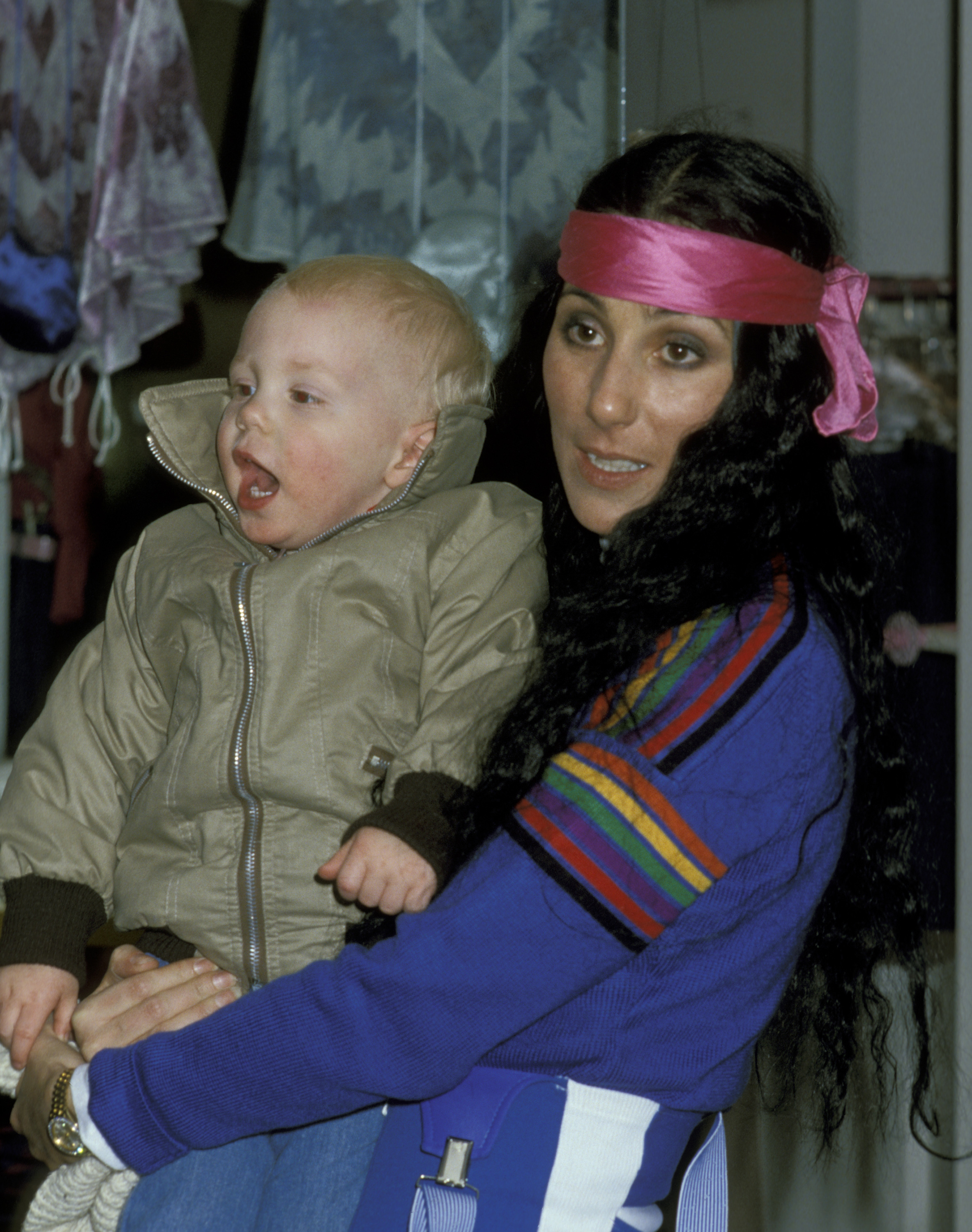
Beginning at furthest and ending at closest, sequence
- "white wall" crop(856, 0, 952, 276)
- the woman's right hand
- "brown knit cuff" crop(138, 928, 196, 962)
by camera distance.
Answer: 1. "white wall" crop(856, 0, 952, 276)
2. "brown knit cuff" crop(138, 928, 196, 962)
3. the woman's right hand

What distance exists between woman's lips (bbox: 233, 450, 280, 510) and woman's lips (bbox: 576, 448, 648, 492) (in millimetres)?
318

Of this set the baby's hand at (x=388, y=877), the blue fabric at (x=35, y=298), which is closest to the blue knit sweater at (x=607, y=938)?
the baby's hand at (x=388, y=877)

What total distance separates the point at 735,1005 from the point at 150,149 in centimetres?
199

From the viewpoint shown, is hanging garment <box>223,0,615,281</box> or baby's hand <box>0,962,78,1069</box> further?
hanging garment <box>223,0,615,281</box>

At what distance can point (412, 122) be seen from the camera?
2518 millimetres

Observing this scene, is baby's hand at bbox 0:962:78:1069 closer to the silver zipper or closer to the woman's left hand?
the woman's left hand

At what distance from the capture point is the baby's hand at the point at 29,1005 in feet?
3.81

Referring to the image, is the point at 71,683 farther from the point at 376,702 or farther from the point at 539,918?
the point at 539,918

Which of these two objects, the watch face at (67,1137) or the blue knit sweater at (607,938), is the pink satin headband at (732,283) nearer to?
the blue knit sweater at (607,938)

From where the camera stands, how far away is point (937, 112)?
2391 mm

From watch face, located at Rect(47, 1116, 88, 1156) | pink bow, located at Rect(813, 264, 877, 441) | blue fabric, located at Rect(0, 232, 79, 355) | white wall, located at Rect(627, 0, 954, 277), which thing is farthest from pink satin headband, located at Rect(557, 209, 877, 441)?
blue fabric, located at Rect(0, 232, 79, 355)

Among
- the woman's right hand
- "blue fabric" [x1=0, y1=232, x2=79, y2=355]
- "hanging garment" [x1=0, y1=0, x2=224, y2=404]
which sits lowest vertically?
the woman's right hand

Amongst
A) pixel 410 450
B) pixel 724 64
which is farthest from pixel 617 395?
pixel 724 64

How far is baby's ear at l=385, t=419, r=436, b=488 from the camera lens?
1.35 metres
